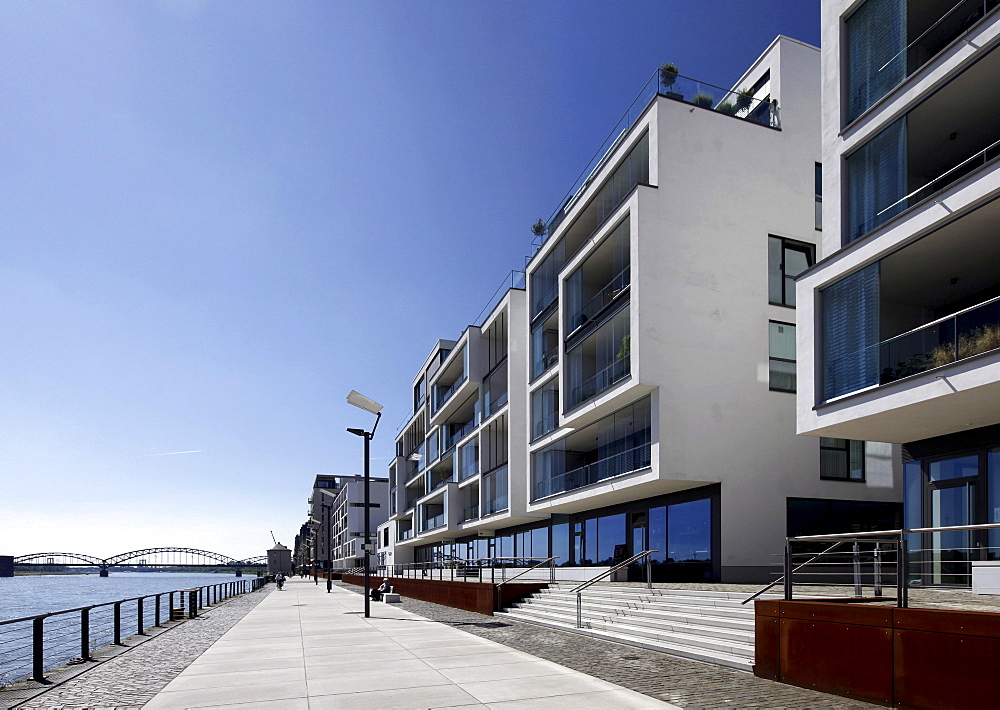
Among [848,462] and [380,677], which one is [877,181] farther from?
[380,677]

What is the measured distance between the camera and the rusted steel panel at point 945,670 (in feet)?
24.6

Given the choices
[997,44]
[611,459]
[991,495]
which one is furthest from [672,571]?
[997,44]

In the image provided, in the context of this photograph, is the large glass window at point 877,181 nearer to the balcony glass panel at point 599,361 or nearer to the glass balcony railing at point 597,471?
the balcony glass panel at point 599,361

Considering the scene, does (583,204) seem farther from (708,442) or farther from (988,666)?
(988,666)

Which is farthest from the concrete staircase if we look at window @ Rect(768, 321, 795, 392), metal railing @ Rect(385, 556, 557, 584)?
window @ Rect(768, 321, 795, 392)

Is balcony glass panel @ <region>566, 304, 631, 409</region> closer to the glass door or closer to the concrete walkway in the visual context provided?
the glass door

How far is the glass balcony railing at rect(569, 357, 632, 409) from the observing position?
78.5 ft

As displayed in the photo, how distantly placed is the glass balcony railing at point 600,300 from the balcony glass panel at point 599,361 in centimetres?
82

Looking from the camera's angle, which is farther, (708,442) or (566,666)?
(708,442)

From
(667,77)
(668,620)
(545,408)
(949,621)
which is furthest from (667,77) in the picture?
(949,621)

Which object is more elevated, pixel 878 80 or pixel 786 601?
pixel 878 80

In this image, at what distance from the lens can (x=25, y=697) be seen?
971 cm

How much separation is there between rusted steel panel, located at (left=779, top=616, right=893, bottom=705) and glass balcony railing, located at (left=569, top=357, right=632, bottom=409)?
13400 millimetres

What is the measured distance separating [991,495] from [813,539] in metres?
7.30
